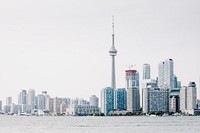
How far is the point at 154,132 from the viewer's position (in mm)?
106125

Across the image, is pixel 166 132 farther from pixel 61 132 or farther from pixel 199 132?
pixel 61 132

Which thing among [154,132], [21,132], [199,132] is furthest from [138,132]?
[21,132]

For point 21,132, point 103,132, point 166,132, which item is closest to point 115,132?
point 103,132

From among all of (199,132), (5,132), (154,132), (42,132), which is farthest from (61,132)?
(199,132)

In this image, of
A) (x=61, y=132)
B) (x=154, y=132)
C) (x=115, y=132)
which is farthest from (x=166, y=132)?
(x=61, y=132)

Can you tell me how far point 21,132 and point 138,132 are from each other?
20957 mm

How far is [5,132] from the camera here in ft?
353

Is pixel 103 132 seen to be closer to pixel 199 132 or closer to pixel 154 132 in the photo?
pixel 154 132

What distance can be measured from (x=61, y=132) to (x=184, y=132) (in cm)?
2166

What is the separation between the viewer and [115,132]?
10862cm

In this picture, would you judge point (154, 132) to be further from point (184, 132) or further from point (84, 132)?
point (84, 132)

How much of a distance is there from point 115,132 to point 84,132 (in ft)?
18.2

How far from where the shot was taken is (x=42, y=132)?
10675cm

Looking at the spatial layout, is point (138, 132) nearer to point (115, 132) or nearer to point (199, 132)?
point (115, 132)
